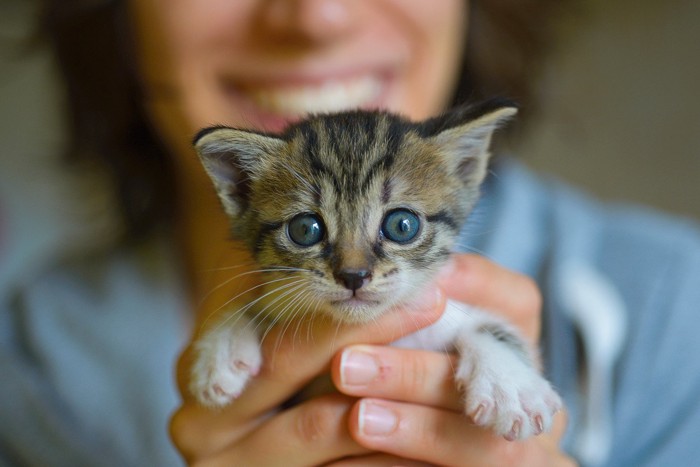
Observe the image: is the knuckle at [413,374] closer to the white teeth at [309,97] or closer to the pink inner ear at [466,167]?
the pink inner ear at [466,167]

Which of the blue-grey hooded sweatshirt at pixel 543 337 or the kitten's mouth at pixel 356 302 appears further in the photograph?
the blue-grey hooded sweatshirt at pixel 543 337

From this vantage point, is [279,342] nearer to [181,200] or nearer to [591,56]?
[181,200]

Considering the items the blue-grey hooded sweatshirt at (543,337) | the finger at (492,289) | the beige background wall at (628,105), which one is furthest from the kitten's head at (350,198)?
the beige background wall at (628,105)

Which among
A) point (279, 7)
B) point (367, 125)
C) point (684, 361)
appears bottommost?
point (684, 361)

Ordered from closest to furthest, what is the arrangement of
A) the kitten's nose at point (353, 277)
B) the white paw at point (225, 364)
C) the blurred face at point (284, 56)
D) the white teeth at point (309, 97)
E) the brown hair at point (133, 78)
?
1. the kitten's nose at point (353, 277)
2. the white paw at point (225, 364)
3. the blurred face at point (284, 56)
4. the white teeth at point (309, 97)
5. the brown hair at point (133, 78)

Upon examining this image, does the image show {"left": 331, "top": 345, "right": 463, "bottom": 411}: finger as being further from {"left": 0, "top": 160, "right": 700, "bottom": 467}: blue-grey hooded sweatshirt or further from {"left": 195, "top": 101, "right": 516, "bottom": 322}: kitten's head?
{"left": 0, "top": 160, "right": 700, "bottom": 467}: blue-grey hooded sweatshirt

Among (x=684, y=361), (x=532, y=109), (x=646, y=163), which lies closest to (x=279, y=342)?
(x=684, y=361)

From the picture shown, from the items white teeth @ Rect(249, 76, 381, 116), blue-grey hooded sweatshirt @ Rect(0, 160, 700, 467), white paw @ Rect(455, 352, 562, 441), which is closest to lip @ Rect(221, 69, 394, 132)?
white teeth @ Rect(249, 76, 381, 116)
